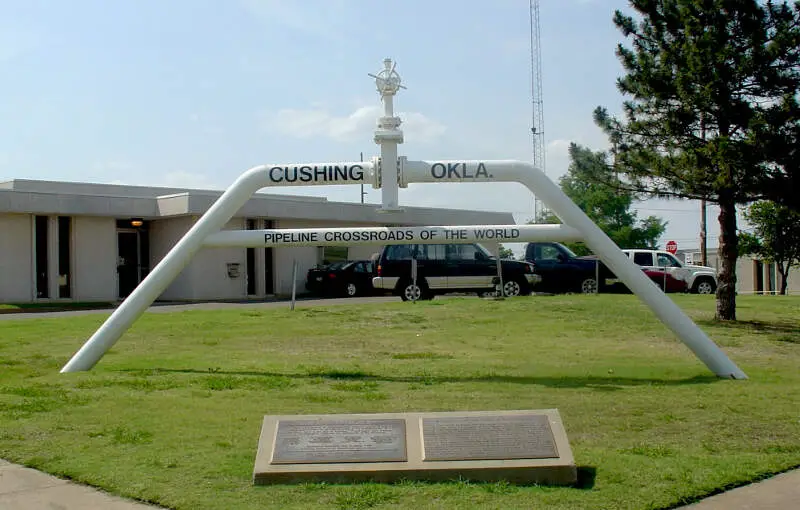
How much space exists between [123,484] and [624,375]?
6609mm

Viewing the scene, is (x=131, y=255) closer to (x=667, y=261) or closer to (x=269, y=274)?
(x=269, y=274)

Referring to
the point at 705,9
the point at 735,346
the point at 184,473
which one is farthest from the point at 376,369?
the point at 705,9

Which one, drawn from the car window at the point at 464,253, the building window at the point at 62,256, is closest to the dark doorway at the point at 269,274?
the building window at the point at 62,256

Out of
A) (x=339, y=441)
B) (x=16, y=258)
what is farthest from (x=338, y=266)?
(x=339, y=441)

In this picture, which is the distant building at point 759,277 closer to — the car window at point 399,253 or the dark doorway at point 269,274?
the dark doorway at point 269,274

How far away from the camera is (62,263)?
104ft

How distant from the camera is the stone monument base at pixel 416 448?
260 inches

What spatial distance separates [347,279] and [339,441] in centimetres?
2726

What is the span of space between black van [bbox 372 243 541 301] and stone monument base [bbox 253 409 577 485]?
67.6ft

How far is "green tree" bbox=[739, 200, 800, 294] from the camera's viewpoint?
45281 millimetres

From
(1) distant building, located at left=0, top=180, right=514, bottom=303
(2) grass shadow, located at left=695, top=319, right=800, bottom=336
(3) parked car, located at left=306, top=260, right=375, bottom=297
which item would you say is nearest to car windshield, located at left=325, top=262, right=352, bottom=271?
(3) parked car, located at left=306, top=260, right=375, bottom=297

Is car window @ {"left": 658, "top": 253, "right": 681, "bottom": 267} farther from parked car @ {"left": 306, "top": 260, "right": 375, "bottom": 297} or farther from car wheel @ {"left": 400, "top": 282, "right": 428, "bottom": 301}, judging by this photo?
parked car @ {"left": 306, "top": 260, "right": 375, "bottom": 297}

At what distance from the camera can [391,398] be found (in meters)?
9.48

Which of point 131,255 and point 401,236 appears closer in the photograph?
point 401,236
